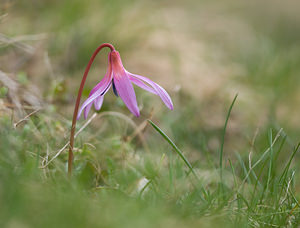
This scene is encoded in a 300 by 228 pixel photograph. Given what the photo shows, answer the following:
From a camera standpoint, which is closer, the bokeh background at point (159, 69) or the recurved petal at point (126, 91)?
the recurved petal at point (126, 91)

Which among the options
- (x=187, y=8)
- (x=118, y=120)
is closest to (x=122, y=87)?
(x=118, y=120)

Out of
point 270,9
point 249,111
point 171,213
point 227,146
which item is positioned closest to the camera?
point 171,213

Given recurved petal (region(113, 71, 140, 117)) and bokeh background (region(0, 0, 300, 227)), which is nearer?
recurved petal (region(113, 71, 140, 117))

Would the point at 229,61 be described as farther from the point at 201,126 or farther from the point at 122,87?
the point at 122,87

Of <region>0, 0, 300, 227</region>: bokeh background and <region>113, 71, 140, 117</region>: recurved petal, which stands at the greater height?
<region>113, 71, 140, 117</region>: recurved petal
